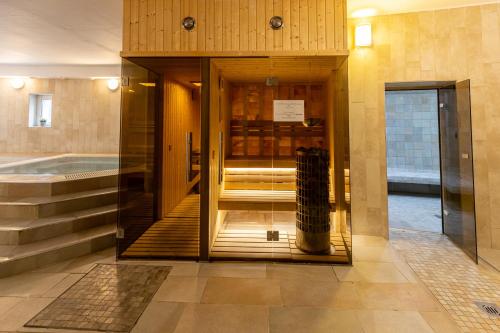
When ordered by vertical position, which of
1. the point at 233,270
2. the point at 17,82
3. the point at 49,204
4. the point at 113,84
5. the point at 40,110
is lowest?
the point at 233,270

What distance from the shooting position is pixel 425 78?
3.37 m

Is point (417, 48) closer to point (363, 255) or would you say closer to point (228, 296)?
point (363, 255)

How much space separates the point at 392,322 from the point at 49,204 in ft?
11.7

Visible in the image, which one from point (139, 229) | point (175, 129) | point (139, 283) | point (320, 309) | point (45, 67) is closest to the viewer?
point (320, 309)

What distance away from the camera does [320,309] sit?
6.48 feet

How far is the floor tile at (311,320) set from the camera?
1760 mm

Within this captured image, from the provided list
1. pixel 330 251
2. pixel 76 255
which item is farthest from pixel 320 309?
pixel 76 255

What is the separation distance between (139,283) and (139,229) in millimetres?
1162

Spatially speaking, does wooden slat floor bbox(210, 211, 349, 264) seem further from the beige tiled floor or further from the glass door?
the glass door

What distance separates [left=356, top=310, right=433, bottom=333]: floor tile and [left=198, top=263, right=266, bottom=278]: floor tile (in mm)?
936

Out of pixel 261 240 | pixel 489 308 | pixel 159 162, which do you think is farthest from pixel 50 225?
pixel 489 308

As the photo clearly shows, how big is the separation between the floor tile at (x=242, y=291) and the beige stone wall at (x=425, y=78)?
6.02ft

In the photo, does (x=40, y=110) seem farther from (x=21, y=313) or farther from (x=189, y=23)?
(x=21, y=313)

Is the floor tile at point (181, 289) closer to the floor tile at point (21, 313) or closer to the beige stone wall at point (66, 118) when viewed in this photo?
the floor tile at point (21, 313)
